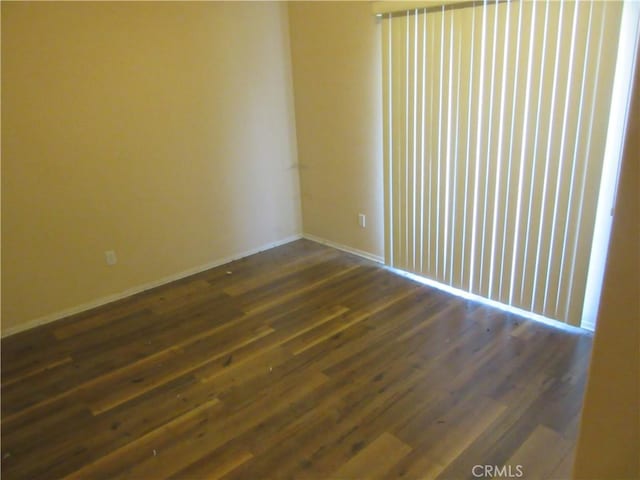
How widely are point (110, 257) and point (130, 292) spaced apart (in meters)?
0.35

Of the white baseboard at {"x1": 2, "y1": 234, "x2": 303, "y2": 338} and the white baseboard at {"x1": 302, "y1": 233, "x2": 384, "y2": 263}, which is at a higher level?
the white baseboard at {"x1": 302, "y1": 233, "x2": 384, "y2": 263}

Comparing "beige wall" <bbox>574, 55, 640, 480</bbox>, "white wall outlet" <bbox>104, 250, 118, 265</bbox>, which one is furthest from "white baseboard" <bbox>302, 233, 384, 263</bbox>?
"beige wall" <bbox>574, 55, 640, 480</bbox>

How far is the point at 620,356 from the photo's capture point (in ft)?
2.68

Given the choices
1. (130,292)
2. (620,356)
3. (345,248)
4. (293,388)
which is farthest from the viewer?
(345,248)

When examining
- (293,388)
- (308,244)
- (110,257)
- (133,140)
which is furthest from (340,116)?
(293,388)

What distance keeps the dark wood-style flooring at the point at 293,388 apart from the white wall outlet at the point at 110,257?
14.4 inches

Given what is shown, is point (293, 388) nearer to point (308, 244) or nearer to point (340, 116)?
point (308, 244)

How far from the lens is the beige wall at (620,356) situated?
2.46 ft

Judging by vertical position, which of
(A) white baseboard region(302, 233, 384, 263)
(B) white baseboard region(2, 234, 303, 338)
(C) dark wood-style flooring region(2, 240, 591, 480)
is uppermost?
(A) white baseboard region(302, 233, 384, 263)

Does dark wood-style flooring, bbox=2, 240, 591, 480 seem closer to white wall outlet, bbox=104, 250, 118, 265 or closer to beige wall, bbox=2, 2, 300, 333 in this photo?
white wall outlet, bbox=104, 250, 118, 265

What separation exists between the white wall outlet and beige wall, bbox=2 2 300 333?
38mm

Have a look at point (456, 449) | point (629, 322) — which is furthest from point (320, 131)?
point (629, 322)

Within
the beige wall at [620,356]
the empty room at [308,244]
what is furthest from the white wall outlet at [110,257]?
the beige wall at [620,356]

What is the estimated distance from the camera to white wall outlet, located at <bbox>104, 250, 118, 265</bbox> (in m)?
3.57
